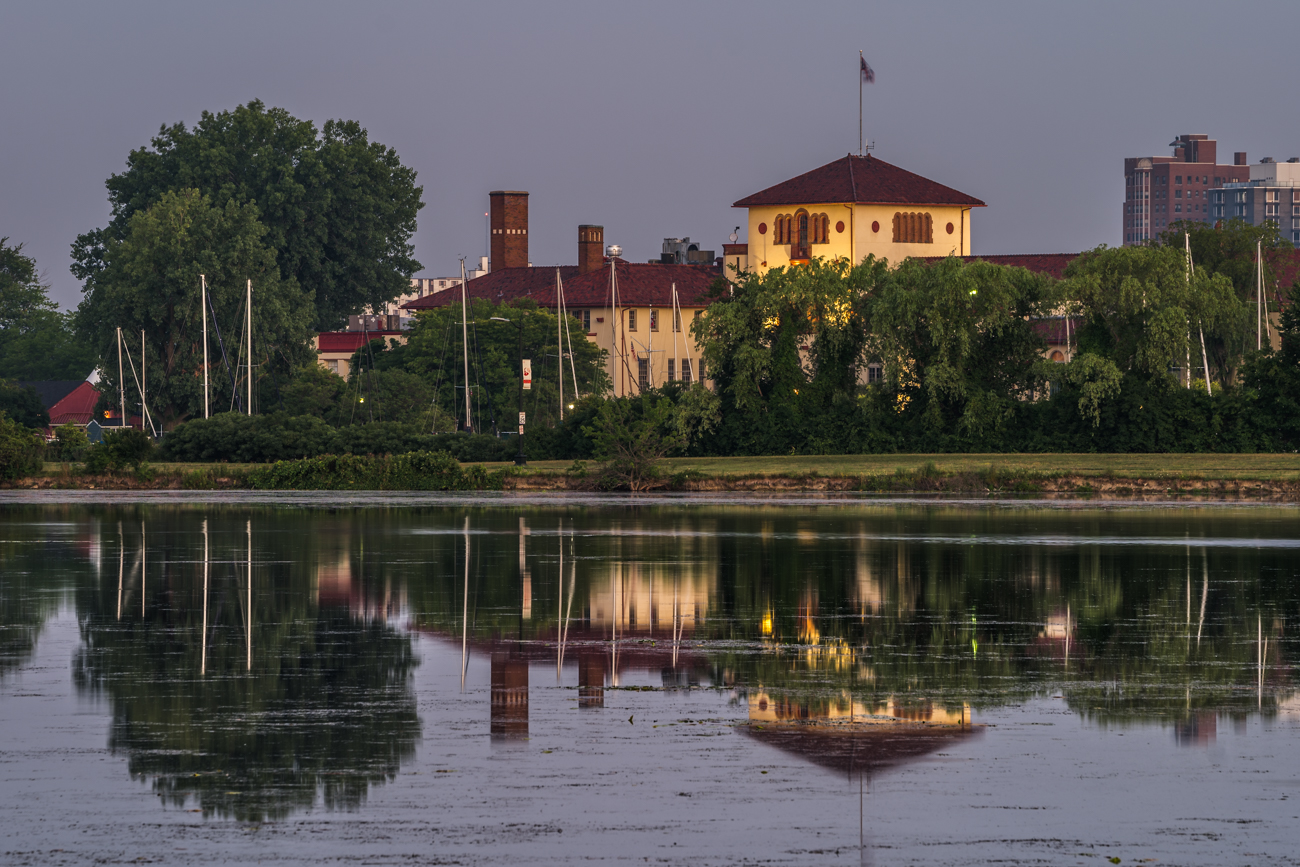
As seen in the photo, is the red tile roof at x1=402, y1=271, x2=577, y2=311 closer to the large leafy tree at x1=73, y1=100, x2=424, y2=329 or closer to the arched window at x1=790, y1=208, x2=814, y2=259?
the large leafy tree at x1=73, y1=100, x2=424, y2=329

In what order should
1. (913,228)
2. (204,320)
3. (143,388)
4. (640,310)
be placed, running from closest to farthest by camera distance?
(204,320)
(143,388)
(913,228)
(640,310)

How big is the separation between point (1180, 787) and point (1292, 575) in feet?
48.4

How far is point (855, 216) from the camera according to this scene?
10906cm

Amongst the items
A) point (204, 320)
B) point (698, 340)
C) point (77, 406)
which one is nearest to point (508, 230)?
point (77, 406)

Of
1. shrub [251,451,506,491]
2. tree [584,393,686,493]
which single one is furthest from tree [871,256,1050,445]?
shrub [251,451,506,491]

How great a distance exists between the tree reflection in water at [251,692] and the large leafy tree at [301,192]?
96139 mm

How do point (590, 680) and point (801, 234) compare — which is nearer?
point (590, 680)

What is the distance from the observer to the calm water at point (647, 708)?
9.70 meters

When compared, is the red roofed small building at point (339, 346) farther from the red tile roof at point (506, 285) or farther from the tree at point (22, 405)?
the tree at point (22, 405)

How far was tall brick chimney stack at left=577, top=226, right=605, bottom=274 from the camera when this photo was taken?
448 ft

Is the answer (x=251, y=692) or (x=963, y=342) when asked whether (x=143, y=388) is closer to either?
(x=963, y=342)

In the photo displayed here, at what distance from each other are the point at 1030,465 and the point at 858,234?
53.9 metres

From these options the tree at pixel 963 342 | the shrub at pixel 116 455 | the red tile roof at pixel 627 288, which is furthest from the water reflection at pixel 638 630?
the red tile roof at pixel 627 288

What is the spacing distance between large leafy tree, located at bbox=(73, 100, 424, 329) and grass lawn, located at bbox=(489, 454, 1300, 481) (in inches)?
2315
